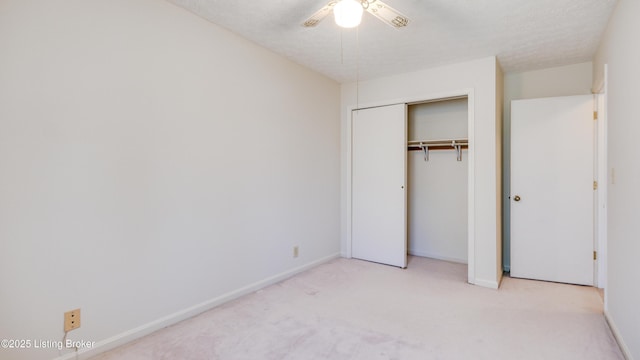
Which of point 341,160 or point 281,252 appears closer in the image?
point 281,252

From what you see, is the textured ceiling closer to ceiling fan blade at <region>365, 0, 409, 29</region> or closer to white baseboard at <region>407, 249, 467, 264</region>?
ceiling fan blade at <region>365, 0, 409, 29</region>

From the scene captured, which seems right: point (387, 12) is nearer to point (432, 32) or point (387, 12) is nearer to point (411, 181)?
point (432, 32)

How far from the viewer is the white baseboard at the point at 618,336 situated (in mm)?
1921

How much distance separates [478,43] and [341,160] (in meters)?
2.09

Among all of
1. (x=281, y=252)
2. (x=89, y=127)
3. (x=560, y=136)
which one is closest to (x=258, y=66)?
(x=89, y=127)

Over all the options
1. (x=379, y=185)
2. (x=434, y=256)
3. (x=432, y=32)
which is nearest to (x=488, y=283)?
(x=434, y=256)

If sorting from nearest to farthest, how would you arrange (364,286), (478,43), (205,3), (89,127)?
(89,127), (205,3), (478,43), (364,286)

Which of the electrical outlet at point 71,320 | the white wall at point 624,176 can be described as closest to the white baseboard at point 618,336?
the white wall at point 624,176

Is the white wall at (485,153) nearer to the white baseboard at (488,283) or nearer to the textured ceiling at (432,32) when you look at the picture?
the white baseboard at (488,283)

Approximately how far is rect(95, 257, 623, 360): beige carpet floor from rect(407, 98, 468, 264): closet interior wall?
1006mm

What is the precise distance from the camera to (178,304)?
2.42 meters

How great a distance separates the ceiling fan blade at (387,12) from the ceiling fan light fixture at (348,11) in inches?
4.2

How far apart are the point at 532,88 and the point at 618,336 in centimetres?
265

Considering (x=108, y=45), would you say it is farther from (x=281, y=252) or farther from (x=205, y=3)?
(x=281, y=252)
